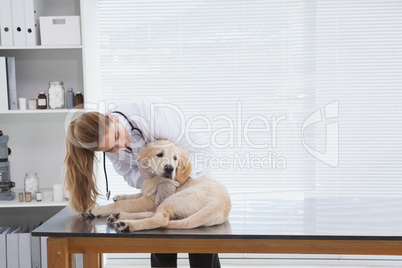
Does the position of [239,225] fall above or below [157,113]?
below

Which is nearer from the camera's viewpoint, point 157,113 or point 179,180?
point 179,180

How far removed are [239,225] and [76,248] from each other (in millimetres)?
577

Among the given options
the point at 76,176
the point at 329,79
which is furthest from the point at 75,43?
the point at 329,79

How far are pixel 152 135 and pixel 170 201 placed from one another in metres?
0.29

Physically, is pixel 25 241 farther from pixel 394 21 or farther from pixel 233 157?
pixel 394 21

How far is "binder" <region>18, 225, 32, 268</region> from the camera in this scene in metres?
2.45

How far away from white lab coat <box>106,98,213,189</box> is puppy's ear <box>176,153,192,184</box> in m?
0.04

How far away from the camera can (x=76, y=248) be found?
1510mm

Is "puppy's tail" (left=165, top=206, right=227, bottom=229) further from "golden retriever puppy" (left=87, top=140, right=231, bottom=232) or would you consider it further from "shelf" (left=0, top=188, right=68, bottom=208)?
"shelf" (left=0, top=188, right=68, bottom=208)

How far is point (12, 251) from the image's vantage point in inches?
96.7

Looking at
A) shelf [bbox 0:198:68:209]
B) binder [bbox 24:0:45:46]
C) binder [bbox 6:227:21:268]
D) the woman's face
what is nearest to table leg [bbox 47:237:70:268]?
the woman's face

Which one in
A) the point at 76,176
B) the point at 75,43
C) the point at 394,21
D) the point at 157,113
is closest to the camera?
the point at 76,176

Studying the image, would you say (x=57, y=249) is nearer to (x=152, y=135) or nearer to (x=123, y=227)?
(x=123, y=227)

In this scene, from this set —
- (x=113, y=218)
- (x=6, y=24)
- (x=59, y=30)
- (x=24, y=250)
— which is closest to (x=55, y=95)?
(x=59, y=30)
